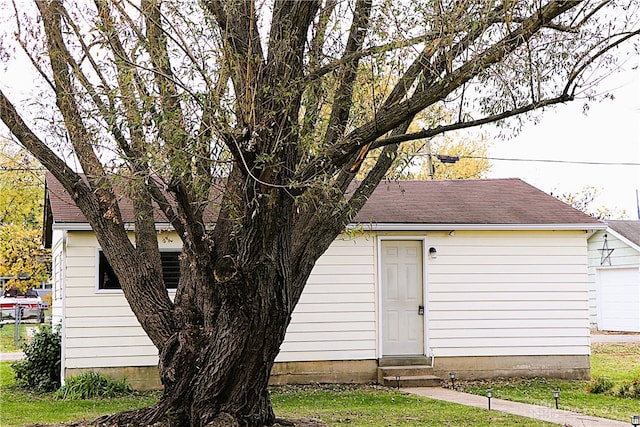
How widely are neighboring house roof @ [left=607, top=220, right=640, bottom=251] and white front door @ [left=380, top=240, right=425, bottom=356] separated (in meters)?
12.6

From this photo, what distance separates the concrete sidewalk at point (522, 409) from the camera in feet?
32.6

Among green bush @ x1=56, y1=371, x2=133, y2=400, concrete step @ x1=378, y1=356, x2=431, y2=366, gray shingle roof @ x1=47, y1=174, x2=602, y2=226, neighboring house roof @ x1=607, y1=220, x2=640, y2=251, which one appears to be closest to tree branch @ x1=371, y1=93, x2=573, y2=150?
gray shingle roof @ x1=47, y1=174, x2=602, y2=226

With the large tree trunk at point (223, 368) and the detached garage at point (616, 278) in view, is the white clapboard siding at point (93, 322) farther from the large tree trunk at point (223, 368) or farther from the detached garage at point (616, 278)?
the detached garage at point (616, 278)

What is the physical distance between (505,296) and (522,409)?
3.69m

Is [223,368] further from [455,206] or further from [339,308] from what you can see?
[455,206]

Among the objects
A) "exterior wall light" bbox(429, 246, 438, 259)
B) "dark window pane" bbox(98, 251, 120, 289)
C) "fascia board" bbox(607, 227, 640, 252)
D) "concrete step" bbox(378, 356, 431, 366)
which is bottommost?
"concrete step" bbox(378, 356, 431, 366)

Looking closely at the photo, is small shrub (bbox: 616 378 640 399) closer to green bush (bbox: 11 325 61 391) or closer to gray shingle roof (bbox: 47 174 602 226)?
gray shingle roof (bbox: 47 174 602 226)

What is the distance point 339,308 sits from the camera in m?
14.0

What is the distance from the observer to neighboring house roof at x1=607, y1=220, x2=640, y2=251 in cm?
2483

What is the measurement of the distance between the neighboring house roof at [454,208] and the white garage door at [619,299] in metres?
10.0

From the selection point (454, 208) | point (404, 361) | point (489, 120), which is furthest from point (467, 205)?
point (489, 120)

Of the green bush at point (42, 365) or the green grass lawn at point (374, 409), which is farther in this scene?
the green bush at point (42, 365)

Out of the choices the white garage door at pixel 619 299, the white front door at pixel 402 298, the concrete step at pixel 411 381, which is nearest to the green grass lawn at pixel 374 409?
the concrete step at pixel 411 381

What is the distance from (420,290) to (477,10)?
26.7 ft
